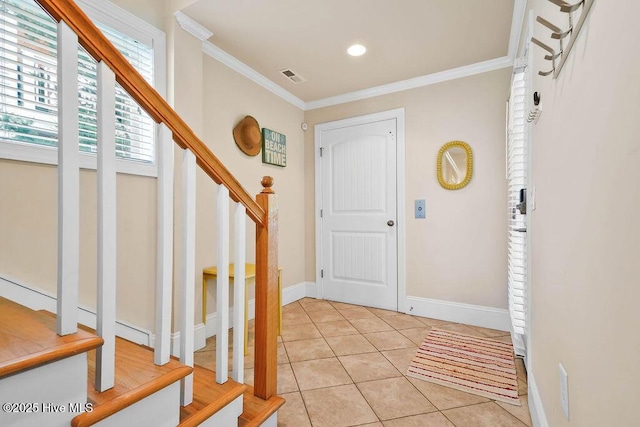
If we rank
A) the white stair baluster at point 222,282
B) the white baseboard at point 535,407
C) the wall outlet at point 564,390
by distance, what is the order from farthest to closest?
the white baseboard at point 535,407, the white stair baluster at point 222,282, the wall outlet at point 564,390

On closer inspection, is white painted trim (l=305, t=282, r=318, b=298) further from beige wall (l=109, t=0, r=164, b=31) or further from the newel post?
beige wall (l=109, t=0, r=164, b=31)

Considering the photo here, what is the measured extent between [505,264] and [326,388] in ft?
6.25

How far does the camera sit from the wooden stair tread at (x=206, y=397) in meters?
1.00

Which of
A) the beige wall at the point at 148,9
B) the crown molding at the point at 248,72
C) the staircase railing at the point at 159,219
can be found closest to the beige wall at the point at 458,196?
the crown molding at the point at 248,72

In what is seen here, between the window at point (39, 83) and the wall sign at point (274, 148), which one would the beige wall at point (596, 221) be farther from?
the wall sign at point (274, 148)

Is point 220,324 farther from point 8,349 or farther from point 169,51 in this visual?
point 169,51

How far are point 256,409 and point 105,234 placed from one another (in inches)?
38.4

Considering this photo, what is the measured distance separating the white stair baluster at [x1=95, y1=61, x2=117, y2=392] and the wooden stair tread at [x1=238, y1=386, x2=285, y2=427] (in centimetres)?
62

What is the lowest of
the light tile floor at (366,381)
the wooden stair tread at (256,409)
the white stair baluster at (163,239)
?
the light tile floor at (366,381)

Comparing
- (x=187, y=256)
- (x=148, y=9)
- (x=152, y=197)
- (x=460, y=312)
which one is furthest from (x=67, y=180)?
(x=460, y=312)

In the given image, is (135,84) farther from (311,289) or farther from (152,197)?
(311,289)

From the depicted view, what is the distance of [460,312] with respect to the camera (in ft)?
9.17

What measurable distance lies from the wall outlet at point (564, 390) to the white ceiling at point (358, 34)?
6.97ft

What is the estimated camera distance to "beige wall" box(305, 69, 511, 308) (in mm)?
2654
